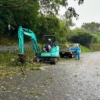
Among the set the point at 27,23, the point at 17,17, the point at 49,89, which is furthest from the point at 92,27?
the point at 49,89

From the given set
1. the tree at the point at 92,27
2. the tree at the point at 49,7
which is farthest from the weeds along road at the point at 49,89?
the tree at the point at 92,27

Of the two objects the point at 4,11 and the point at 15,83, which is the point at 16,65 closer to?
the point at 15,83

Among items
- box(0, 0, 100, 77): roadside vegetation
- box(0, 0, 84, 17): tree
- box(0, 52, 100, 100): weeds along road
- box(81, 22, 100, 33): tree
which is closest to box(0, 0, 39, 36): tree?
box(0, 0, 100, 77): roadside vegetation

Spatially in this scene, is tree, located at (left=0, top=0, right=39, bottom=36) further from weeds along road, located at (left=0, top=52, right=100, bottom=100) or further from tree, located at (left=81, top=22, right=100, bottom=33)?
tree, located at (left=81, top=22, right=100, bottom=33)

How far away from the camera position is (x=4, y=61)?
64.2 ft

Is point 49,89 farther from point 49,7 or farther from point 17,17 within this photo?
point 49,7

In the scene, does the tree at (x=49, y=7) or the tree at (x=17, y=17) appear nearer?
the tree at (x=49, y=7)

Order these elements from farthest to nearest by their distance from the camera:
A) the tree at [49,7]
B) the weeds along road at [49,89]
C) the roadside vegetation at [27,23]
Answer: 1. the roadside vegetation at [27,23]
2. the tree at [49,7]
3. the weeds along road at [49,89]

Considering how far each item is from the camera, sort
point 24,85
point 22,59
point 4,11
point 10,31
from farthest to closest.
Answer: point 10,31 → point 4,11 → point 22,59 → point 24,85

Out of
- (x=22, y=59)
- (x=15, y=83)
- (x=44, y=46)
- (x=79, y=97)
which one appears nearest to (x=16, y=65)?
(x=22, y=59)

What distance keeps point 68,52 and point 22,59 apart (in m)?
9.94

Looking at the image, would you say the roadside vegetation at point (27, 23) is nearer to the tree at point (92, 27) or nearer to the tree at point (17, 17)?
the tree at point (17, 17)

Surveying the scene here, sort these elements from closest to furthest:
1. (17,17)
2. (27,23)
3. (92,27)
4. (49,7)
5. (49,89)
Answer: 1. (49,89)
2. (17,17)
3. (49,7)
4. (27,23)
5. (92,27)

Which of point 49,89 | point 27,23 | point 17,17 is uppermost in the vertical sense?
point 17,17
